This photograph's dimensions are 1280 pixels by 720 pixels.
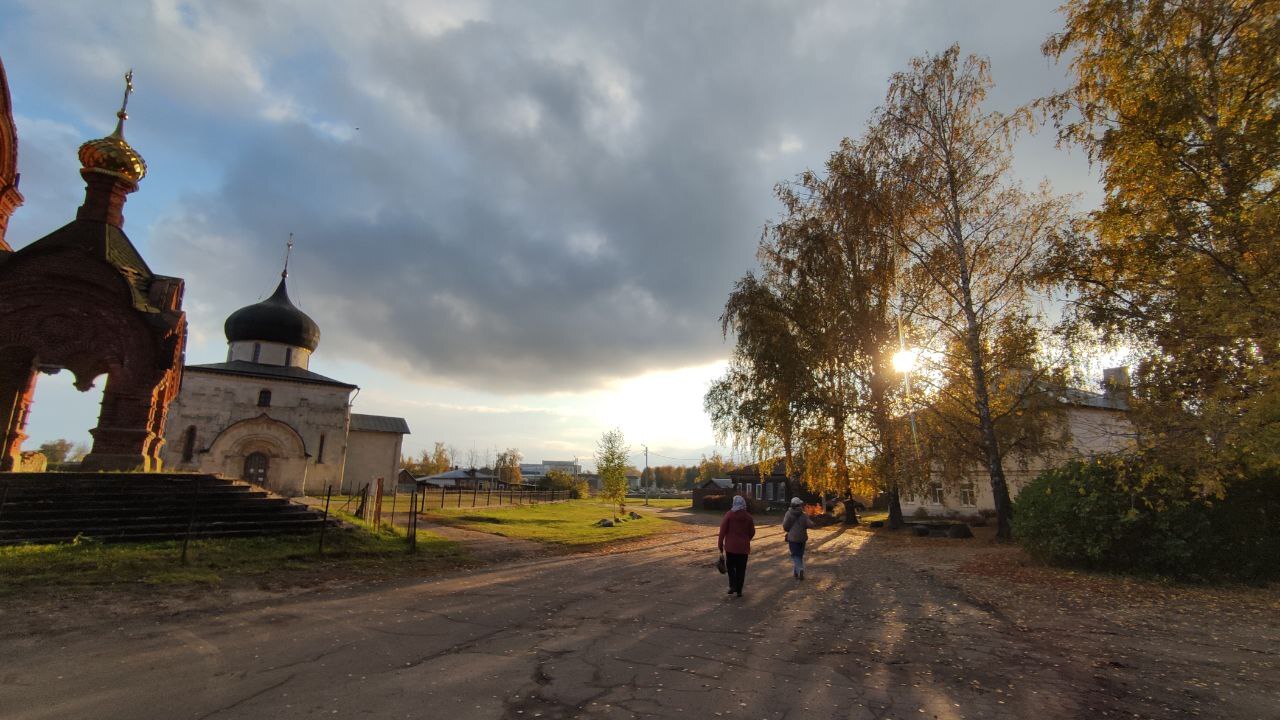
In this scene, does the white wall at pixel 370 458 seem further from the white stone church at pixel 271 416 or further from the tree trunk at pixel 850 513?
the tree trunk at pixel 850 513

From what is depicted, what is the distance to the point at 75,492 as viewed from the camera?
1261cm

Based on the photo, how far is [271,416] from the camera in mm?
35250

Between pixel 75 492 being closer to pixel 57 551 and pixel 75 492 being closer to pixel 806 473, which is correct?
pixel 57 551

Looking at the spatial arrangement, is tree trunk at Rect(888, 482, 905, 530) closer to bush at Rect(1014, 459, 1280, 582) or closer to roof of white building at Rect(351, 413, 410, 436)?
bush at Rect(1014, 459, 1280, 582)

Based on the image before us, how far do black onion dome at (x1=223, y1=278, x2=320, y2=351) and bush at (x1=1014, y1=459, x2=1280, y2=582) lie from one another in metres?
42.3

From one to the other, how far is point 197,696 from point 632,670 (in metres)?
3.79

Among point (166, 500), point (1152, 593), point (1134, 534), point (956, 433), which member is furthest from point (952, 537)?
Result: point (166, 500)

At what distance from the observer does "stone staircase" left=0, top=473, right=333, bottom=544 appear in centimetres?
1155

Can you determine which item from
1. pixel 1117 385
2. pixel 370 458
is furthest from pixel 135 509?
pixel 370 458

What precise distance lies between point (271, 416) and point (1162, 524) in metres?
41.3

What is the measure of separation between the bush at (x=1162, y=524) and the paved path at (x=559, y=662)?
4.50 metres

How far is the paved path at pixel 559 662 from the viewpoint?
4672 mm

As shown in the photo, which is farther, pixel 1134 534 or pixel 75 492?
pixel 75 492

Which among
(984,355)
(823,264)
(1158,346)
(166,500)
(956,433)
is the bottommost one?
(166,500)
